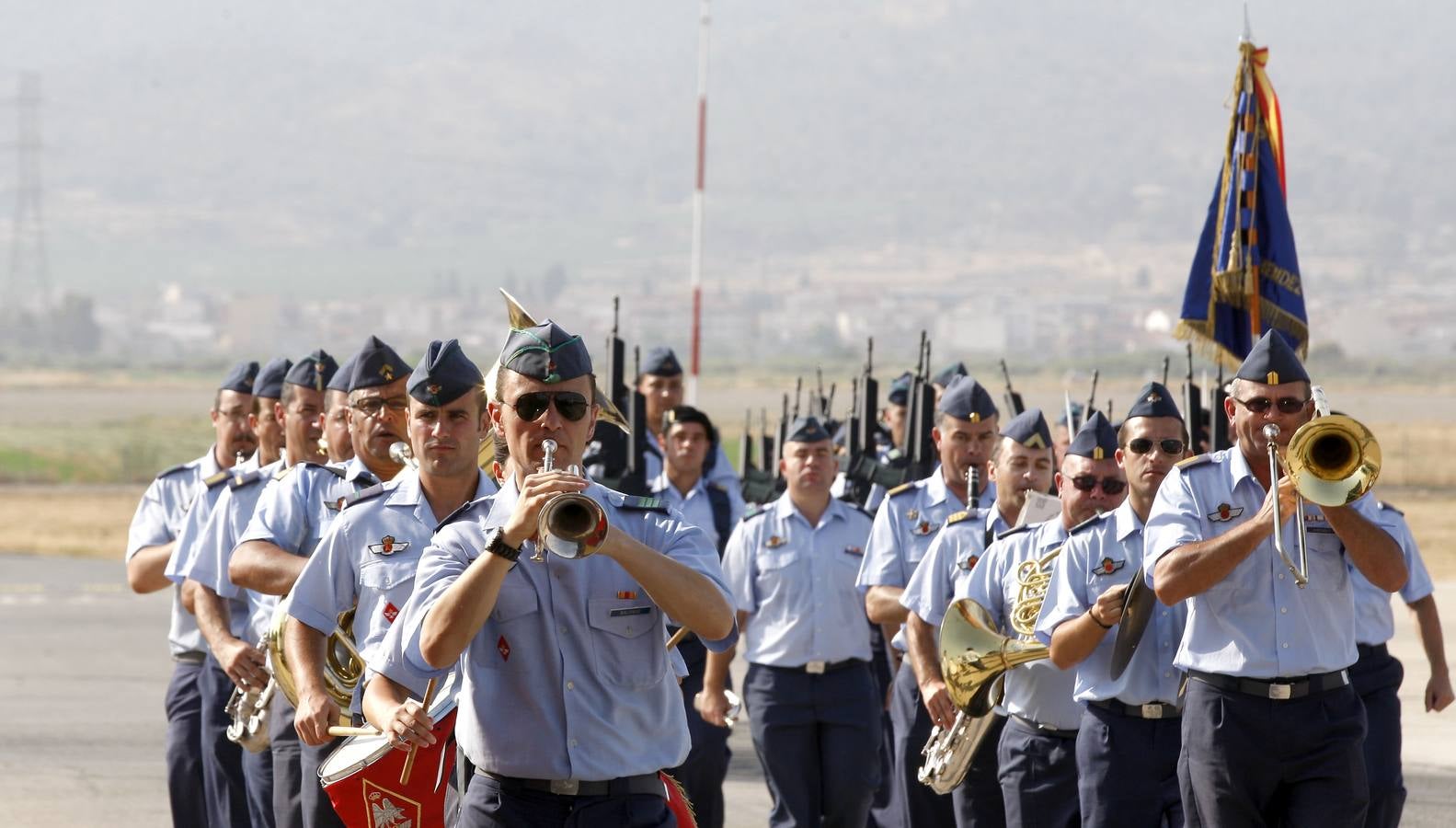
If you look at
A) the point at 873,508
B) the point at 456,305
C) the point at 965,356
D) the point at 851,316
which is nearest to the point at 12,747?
the point at 873,508

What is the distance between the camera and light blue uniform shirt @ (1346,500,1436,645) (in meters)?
8.25

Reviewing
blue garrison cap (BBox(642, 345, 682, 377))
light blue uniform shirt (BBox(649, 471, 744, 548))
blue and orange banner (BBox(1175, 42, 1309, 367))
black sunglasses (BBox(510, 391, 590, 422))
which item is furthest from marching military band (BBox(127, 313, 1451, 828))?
blue garrison cap (BBox(642, 345, 682, 377))

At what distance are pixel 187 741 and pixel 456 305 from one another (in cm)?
18209

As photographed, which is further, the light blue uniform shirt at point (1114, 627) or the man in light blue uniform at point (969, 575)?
the man in light blue uniform at point (969, 575)

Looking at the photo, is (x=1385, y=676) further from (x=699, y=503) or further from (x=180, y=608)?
(x=180, y=608)

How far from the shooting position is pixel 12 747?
12.4 meters

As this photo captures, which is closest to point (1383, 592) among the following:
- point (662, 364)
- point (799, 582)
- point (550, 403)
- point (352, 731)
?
point (799, 582)

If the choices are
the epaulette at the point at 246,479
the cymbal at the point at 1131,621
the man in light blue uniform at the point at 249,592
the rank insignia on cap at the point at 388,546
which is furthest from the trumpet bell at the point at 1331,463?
the epaulette at the point at 246,479

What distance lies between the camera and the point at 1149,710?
7.09 meters

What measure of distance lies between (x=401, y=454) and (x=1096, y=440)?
245 centimetres

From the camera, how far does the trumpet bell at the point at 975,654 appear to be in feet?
24.1

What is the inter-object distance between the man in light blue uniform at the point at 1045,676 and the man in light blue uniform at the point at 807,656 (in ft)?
5.67

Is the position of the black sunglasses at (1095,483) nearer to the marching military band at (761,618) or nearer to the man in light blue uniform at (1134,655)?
the marching military band at (761,618)

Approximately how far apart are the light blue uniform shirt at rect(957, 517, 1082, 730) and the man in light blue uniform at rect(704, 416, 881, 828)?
160 cm
